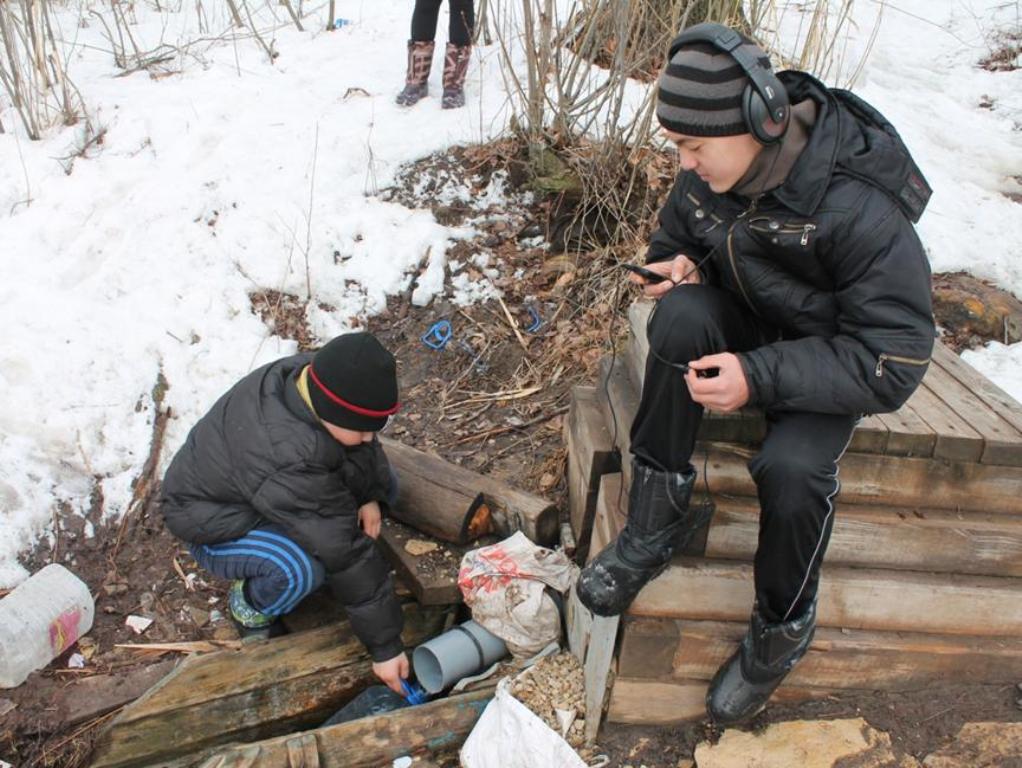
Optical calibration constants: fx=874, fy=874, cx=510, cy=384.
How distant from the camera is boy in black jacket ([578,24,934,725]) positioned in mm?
2076

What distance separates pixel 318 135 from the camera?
17.2 feet

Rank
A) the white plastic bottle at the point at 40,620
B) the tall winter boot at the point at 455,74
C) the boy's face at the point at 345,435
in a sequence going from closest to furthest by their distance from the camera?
the boy's face at the point at 345,435 → the white plastic bottle at the point at 40,620 → the tall winter boot at the point at 455,74

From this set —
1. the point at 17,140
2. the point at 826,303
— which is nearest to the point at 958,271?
the point at 826,303

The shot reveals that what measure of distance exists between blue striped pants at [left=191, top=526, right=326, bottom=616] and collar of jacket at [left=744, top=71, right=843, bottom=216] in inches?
75.1

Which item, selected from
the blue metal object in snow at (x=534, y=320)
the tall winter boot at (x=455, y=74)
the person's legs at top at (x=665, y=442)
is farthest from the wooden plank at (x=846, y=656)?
the tall winter boot at (x=455, y=74)

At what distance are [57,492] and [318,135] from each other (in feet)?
8.64

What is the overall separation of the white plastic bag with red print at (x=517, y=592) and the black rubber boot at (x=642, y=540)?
17.4 inches

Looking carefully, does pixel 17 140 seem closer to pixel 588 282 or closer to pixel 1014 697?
pixel 588 282

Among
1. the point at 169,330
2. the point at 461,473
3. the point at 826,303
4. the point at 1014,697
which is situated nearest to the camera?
the point at 826,303

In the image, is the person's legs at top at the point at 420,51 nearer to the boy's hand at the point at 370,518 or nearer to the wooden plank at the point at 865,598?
the boy's hand at the point at 370,518

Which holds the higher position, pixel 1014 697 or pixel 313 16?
pixel 313 16

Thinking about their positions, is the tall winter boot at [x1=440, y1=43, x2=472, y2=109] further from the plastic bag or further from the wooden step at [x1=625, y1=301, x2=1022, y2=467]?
the plastic bag

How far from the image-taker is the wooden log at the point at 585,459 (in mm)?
3008

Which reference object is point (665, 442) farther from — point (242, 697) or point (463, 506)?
point (242, 697)
